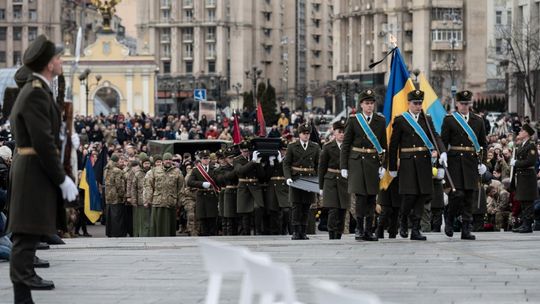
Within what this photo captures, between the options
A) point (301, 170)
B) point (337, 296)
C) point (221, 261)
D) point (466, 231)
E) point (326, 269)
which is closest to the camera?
point (337, 296)

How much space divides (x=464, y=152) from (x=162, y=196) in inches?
319

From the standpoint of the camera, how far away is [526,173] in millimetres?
22734

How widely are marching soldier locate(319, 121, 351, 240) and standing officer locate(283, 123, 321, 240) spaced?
0.40 m

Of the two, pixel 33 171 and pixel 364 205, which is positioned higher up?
pixel 33 171

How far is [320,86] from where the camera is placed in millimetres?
153250

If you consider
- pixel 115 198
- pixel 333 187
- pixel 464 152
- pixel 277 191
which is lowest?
pixel 115 198

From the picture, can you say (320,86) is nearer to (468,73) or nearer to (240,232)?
(468,73)

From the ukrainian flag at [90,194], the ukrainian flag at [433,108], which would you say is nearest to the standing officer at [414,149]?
the ukrainian flag at [433,108]

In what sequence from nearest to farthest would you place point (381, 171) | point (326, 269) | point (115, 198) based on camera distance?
point (326, 269) < point (381, 171) < point (115, 198)

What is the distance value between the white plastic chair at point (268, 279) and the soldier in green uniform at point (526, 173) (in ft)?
49.7

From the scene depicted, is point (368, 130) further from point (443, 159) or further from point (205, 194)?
point (205, 194)

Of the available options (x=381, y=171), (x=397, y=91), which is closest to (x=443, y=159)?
(x=381, y=171)

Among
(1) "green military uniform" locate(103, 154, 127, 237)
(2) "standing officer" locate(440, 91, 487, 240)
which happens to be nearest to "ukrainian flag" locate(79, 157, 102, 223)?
(1) "green military uniform" locate(103, 154, 127, 237)

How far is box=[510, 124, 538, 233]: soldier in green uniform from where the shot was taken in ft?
73.9
